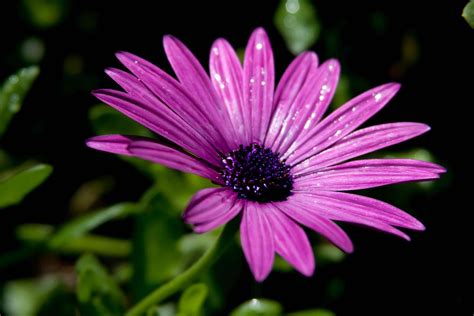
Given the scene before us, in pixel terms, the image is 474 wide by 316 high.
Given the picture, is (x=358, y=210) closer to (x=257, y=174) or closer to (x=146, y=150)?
(x=257, y=174)

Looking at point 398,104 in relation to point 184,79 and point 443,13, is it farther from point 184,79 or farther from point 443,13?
point 184,79

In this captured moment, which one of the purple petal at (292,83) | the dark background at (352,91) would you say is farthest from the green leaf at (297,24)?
the purple petal at (292,83)

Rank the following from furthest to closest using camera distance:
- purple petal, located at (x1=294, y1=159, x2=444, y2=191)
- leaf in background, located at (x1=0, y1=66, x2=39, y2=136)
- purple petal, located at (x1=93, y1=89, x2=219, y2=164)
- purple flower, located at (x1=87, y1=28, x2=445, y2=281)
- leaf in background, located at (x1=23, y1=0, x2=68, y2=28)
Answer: leaf in background, located at (x1=23, y1=0, x2=68, y2=28) → leaf in background, located at (x1=0, y1=66, x2=39, y2=136) → purple petal, located at (x1=294, y1=159, x2=444, y2=191) → purple petal, located at (x1=93, y1=89, x2=219, y2=164) → purple flower, located at (x1=87, y1=28, x2=445, y2=281)

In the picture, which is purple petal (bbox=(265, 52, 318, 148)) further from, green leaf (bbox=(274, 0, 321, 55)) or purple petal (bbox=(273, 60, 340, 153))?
green leaf (bbox=(274, 0, 321, 55))

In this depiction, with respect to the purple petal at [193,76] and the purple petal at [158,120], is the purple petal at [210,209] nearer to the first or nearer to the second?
the purple petal at [158,120]

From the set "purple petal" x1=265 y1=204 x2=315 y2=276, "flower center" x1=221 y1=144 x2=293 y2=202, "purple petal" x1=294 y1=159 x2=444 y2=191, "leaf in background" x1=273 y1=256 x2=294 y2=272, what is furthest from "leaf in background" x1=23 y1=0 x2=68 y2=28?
"purple petal" x1=265 y1=204 x2=315 y2=276
